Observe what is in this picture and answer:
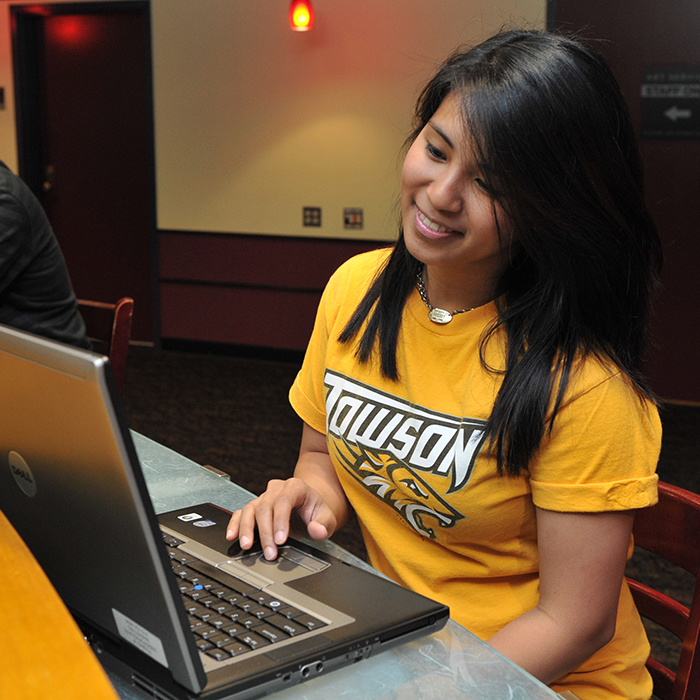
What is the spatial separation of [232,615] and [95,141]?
5694 millimetres

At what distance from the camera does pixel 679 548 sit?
1.04 metres

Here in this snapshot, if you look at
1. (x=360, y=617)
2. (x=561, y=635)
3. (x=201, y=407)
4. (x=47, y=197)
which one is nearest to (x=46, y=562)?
(x=360, y=617)

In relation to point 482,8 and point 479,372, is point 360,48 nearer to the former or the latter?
point 482,8

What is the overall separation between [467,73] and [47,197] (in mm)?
5659

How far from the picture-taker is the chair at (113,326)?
193cm

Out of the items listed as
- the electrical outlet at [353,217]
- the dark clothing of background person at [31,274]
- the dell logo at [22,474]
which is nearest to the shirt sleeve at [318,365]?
the dell logo at [22,474]

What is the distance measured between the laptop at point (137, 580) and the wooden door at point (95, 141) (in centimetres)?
531

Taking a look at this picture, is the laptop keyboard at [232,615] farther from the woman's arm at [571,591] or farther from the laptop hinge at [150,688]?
the woman's arm at [571,591]

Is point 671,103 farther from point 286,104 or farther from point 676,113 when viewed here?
point 286,104

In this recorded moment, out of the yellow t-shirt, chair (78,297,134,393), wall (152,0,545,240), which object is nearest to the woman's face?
the yellow t-shirt

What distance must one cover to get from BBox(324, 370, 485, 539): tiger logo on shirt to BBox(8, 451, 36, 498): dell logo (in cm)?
52

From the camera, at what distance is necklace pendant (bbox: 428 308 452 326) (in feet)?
3.71

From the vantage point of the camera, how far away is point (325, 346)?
4.20ft

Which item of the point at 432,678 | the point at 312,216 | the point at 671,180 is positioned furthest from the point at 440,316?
the point at 312,216
